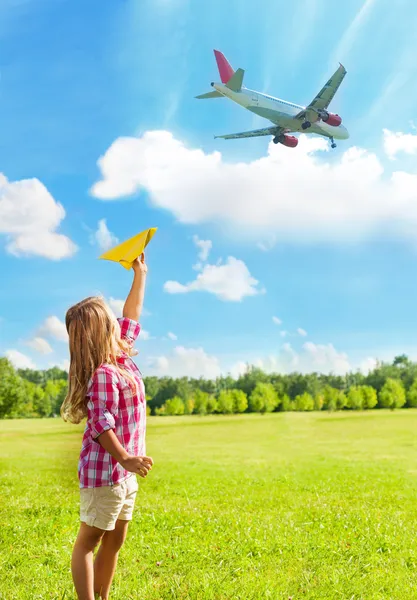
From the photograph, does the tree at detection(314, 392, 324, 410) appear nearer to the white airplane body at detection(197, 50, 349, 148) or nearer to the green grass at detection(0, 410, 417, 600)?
the white airplane body at detection(197, 50, 349, 148)

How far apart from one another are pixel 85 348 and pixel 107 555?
1.36 meters

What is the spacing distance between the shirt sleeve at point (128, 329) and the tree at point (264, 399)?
122ft

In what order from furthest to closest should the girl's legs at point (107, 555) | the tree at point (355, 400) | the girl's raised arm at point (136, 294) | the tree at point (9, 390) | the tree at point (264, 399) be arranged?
the tree at point (355, 400) < the tree at point (9, 390) < the tree at point (264, 399) < the girl's raised arm at point (136, 294) < the girl's legs at point (107, 555)

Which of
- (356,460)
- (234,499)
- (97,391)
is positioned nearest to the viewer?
(97,391)

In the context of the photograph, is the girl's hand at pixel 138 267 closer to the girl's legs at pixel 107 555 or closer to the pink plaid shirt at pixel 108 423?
the pink plaid shirt at pixel 108 423

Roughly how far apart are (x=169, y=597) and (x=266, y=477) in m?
8.61

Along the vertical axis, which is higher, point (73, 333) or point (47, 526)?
point (73, 333)

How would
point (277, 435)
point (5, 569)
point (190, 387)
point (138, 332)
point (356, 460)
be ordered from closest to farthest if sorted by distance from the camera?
point (138, 332) → point (5, 569) → point (356, 460) → point (277, 435) → point (190, 387)

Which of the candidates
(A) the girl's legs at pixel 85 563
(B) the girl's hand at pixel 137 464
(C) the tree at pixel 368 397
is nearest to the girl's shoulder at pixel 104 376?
(B) the girl's hand at pixel 137 464

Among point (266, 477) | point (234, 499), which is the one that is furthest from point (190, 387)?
point (234, 499)

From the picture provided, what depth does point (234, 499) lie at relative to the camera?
29.3 feet

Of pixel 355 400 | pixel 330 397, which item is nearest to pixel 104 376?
pixel 330 397

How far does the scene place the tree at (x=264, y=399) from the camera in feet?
133

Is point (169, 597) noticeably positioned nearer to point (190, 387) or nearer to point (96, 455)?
point (96, 455)
